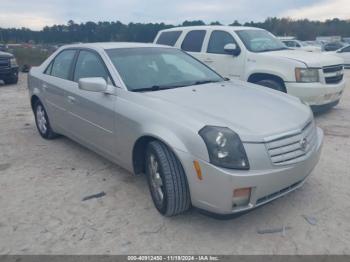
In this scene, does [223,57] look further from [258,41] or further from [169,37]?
[169,37]

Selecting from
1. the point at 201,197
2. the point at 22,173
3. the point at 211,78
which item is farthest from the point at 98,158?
the point at 201,197

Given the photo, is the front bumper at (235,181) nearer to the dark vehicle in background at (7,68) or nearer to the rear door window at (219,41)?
the rear door window at (219,41)

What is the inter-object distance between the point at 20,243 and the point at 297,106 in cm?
288

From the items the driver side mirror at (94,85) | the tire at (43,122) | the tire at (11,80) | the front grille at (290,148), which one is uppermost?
the driver side mirror at (94,85)

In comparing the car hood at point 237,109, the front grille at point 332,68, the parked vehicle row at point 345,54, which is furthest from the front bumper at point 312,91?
the parked vehicle row at point 345,54

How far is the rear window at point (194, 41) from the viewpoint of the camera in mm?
7527

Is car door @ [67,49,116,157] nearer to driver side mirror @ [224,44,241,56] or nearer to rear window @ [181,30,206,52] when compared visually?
driver side mirror @ [224,44,241,56]

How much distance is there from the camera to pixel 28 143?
5.40 metres

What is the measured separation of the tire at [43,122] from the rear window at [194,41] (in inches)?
144

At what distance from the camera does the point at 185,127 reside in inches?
110

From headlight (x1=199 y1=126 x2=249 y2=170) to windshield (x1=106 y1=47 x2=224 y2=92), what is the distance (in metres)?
1.16

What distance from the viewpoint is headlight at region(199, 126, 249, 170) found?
2.60 m

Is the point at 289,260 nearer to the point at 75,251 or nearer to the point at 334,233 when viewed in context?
the point at 334,233

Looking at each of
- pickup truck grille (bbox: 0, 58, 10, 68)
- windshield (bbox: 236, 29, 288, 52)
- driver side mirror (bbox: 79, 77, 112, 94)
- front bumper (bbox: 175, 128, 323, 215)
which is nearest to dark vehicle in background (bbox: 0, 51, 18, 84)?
pickup truck grille (bbox: 0, 58, 10, 68)
